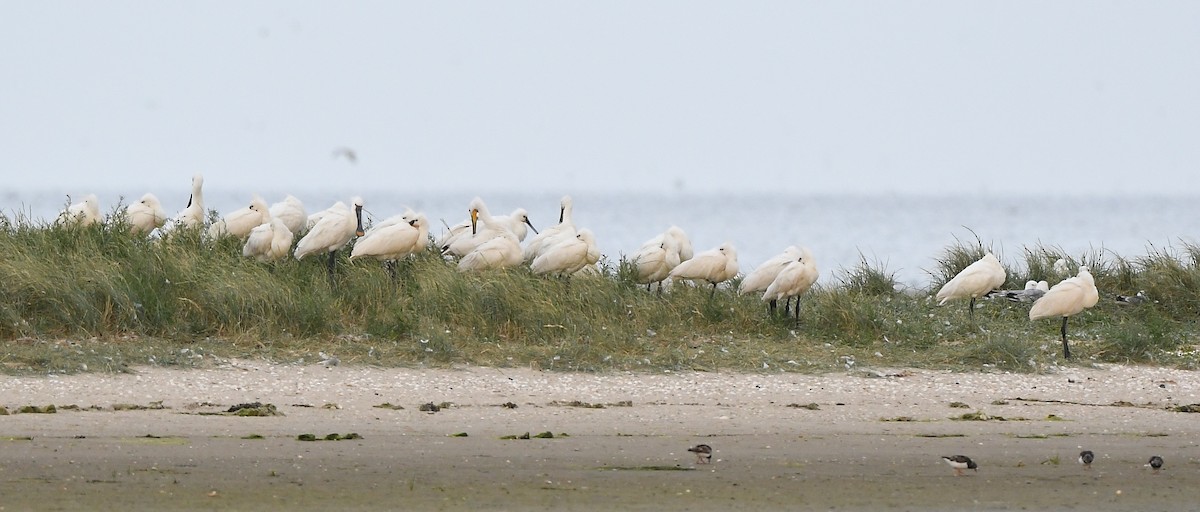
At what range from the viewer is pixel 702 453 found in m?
7.92

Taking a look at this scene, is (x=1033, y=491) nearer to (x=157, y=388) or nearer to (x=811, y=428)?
(x=811, y=428)

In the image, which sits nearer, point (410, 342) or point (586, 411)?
point (586, 411)

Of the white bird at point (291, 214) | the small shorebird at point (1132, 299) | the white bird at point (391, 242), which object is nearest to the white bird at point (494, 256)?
the white bird at point (391, 242)

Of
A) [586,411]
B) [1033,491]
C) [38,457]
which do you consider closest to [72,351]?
[38,457]

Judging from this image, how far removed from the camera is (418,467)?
7.79m

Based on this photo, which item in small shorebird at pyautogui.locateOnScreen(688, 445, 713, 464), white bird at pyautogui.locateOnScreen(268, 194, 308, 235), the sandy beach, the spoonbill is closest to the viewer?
the sandy beach

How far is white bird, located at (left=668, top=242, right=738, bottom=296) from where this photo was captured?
45.2 feet

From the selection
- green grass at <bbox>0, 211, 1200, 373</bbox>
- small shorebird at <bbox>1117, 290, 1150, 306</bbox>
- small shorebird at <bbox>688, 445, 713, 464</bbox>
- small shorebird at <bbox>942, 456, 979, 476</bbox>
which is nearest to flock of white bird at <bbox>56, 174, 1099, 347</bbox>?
green grass at <bbox>0, 211, 1200, 373</bbox>

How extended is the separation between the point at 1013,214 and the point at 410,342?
85.9 metres

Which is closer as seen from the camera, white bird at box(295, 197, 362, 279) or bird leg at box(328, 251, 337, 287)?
bird leg at box(328, 251, 337, 287)

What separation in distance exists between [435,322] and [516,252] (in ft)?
6.92

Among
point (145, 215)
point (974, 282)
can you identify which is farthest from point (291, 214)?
point (974, 282)

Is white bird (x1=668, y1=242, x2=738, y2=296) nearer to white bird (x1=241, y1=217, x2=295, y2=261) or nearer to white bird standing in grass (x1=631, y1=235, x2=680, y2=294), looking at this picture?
white bird standing in grass (x1=631, y1=235, x2=680, y2=294)

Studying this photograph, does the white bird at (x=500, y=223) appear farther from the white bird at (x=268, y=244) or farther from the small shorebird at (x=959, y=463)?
the small shorebird at (x=959, y=463)
